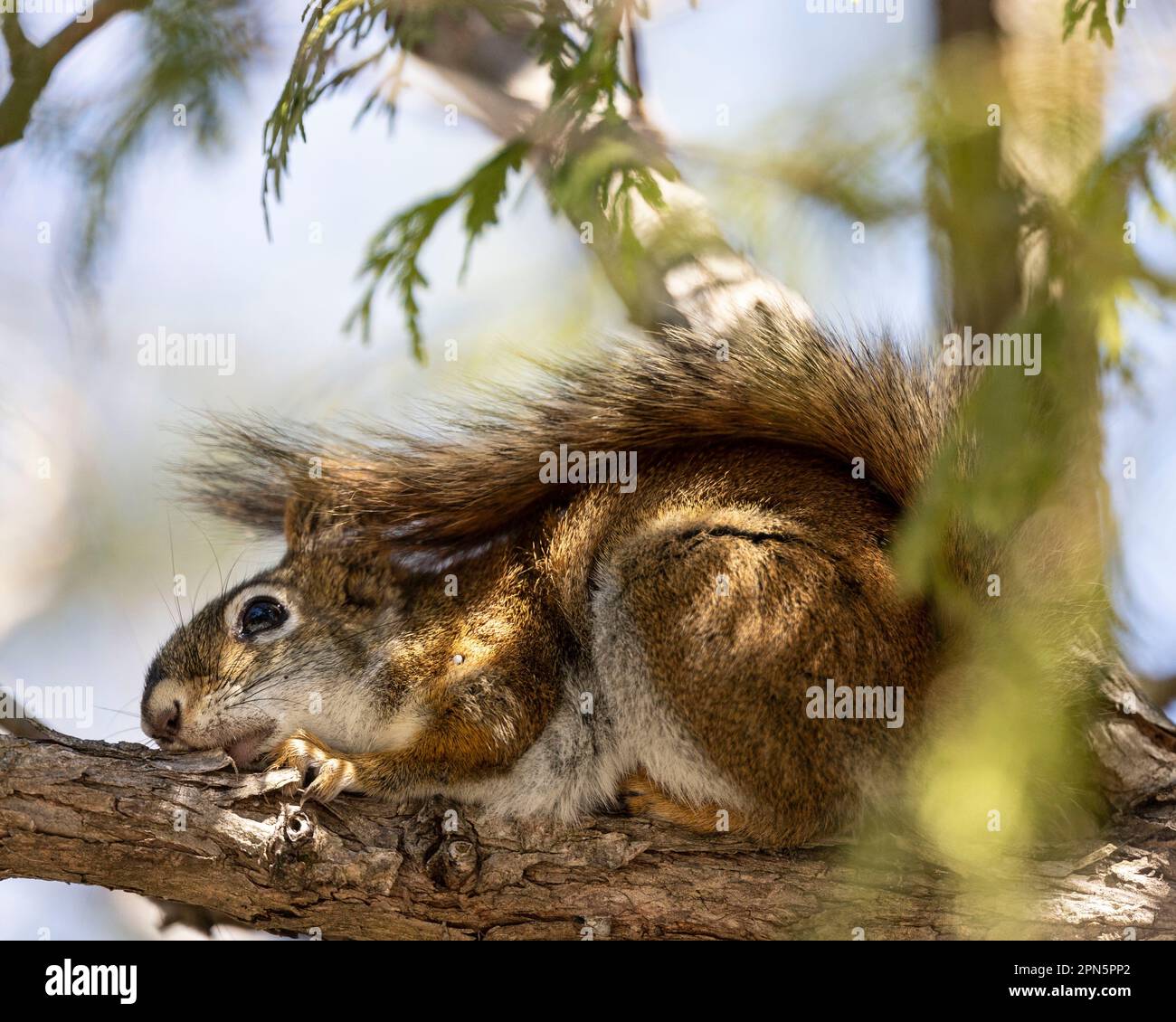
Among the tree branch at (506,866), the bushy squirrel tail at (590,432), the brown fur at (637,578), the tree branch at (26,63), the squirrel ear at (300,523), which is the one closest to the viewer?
the tree branch at (506,866)

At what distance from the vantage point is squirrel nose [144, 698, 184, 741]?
8.75 feet

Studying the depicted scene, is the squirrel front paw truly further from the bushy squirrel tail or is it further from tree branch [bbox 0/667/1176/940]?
the bushy squirrel tail

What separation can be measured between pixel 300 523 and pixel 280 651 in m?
0.46

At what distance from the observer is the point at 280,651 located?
112 inches

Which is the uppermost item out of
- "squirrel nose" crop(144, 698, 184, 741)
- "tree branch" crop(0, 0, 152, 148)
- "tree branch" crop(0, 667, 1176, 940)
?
"tree branch" crop(0, 0, 152, 148)

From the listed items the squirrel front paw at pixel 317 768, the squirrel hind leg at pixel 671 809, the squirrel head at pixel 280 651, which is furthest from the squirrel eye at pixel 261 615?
the squirrel hind leg at pixel 671 809

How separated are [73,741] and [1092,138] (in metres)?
2.35

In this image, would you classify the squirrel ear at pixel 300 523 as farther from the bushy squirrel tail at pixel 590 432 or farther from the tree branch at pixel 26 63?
the tree branch at pixel 26 63

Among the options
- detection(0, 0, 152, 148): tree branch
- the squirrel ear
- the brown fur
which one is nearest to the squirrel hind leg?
the brown fur

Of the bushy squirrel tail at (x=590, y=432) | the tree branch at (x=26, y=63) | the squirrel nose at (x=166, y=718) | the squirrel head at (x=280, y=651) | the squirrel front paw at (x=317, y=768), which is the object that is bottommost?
the squirrel front paw at (x=317, y=768)

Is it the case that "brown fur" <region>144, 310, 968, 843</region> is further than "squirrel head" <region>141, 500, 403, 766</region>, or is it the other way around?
"squirrel head" <region>141, 500, 403, 766</region>

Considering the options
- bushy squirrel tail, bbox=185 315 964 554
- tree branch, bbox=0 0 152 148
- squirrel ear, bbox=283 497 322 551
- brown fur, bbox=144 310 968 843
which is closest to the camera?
brown fur, bbox=144 310 968 843

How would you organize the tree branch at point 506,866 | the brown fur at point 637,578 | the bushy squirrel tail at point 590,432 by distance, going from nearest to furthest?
the tree branch at point 506,866
the brown fur at point 637,578
the bushy squirrel tail at point 590,432

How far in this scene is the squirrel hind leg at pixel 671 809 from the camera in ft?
8.18
